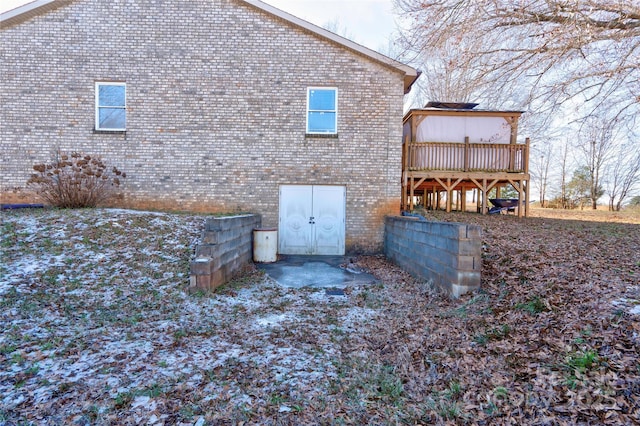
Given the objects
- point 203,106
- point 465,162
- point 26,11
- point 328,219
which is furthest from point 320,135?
point 26,11

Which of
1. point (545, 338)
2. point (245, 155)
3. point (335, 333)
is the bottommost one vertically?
point (335, 333)

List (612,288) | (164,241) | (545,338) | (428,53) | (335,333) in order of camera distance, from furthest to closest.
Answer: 1. (428,53)
2. (164,241)
3. (335,333)
4. (612,288)
5. (545,338)

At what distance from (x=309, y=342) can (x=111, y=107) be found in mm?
9793

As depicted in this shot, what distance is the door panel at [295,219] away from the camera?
10.6 m

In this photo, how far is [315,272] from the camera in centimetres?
831

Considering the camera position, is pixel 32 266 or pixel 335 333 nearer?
pixel 335 333

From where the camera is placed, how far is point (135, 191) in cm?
1036

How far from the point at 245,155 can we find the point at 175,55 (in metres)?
3.53

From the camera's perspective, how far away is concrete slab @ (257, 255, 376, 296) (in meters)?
7.32

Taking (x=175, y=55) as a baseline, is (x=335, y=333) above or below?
below

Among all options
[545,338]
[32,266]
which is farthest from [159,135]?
[545,338]

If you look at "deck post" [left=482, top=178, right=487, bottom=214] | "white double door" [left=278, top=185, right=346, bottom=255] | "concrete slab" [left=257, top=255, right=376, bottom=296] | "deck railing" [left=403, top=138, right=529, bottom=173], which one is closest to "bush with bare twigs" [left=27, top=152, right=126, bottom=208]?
"white double door" [left=278, top=185, right=346, bottom=255]

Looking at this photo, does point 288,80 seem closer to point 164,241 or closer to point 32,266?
point 164,241

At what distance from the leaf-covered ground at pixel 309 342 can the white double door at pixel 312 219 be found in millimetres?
3782
